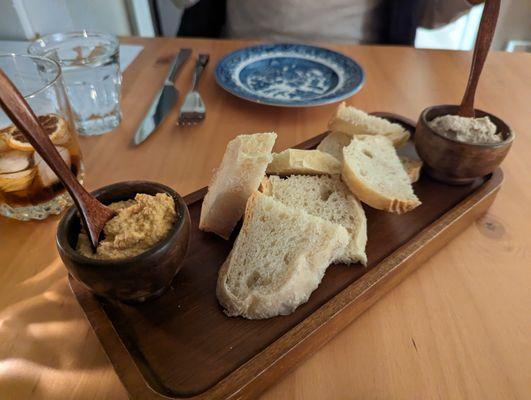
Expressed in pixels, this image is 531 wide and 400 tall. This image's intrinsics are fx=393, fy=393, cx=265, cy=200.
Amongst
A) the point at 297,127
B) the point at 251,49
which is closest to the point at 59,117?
the point at 297,127

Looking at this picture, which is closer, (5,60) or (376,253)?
(376,253)

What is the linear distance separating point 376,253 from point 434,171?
23 cm

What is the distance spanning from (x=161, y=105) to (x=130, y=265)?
2.12 feet

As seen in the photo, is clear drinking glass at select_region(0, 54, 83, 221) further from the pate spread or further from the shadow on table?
the pate spread

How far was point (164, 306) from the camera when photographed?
0.50m

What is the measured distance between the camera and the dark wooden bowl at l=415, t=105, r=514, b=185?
2.12 feet

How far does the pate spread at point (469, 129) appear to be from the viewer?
66 centimetres

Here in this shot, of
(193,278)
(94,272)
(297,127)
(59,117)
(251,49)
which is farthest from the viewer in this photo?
(251,49)

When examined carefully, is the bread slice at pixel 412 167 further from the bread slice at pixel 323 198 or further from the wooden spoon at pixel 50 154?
the wooden spoon at pixel 50 154

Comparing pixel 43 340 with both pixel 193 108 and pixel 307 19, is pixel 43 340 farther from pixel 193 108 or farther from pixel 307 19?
pixel 307 19

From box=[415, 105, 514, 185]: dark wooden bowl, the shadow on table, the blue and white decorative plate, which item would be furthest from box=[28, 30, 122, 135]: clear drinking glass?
box=[415, 105, 514, 185]: dark wooden bowl

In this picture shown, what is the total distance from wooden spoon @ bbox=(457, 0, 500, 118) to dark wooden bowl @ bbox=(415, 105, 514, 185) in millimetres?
28

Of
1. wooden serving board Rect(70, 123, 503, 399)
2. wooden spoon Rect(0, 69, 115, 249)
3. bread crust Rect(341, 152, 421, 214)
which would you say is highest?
wooden spoon Rect(0, 69, 115, 249)

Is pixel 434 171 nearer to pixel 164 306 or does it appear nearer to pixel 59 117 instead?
pixel 164 306
